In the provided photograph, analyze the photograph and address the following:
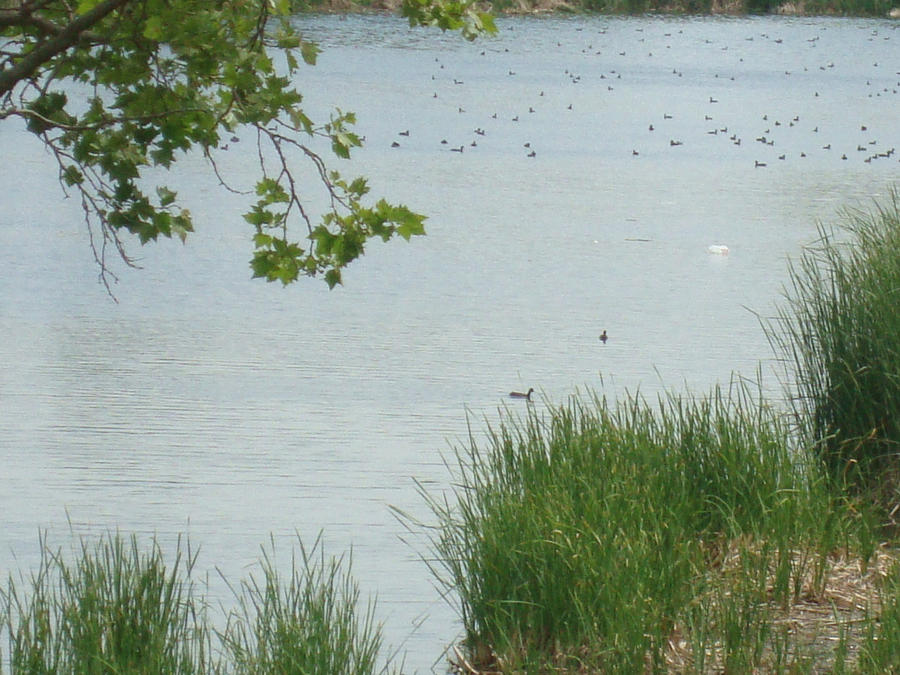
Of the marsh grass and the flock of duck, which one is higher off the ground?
the flock of duck

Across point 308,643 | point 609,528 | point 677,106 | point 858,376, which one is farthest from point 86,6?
point 677,106

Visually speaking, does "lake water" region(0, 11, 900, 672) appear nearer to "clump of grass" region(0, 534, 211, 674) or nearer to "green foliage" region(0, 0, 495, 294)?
"clump of grass" region(0, 534, 211, 674)

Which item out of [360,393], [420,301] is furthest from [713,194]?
[360,393]

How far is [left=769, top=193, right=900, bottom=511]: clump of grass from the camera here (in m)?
5.63

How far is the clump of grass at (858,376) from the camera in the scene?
5.63 m

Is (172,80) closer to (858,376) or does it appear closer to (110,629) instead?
(110,629)

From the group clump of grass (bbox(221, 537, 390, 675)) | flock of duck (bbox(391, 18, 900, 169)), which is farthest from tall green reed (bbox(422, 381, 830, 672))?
flock of duck (bbox(391, 18, 900, 169))

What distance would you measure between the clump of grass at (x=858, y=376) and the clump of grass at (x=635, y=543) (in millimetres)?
480

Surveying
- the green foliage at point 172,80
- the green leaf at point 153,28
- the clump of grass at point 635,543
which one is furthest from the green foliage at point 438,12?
the clump of grass at point 635,543

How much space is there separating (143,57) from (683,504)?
2.12 metres

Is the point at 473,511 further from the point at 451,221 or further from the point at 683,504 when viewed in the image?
the point at 451,221

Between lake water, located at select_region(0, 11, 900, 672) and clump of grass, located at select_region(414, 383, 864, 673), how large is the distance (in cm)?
36

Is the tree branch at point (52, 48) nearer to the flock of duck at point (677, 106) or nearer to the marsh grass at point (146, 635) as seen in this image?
the marsh grass at point (146, 635)

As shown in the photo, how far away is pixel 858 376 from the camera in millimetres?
5738
